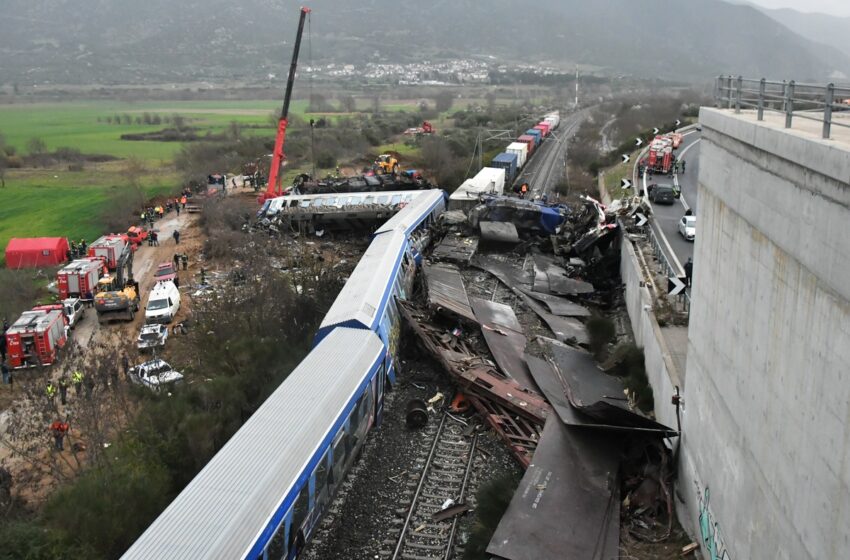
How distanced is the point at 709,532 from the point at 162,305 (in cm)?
2148

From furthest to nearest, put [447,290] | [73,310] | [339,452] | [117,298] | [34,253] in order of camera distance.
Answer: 1. [34,253]
2. [73,310]
3. [117,298]
4. [447,290]
5. [339,452]

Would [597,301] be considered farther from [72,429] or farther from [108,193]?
[108,193]

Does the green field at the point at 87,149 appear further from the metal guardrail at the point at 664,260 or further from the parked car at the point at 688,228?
the parked car at the point at 688,228

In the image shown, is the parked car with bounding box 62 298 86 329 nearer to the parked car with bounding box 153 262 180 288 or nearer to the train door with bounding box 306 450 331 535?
the parked car with bounding box 153 262 180 288

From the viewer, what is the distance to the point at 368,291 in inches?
683

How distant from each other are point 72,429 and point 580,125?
76.6 metres

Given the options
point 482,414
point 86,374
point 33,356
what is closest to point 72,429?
point 86,374

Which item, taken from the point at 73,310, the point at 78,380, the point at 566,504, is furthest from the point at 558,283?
the point at 73,310

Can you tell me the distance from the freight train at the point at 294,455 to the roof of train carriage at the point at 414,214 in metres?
8.18

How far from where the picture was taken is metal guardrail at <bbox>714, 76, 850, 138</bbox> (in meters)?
6.38

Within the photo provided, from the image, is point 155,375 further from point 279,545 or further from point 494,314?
point 279,545

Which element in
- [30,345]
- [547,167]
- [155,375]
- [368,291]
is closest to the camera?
[368,291]

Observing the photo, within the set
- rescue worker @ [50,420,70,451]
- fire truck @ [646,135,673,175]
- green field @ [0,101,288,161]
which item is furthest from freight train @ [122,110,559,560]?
green field @ [0,101,288,161]

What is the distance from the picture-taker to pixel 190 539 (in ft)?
27.0
